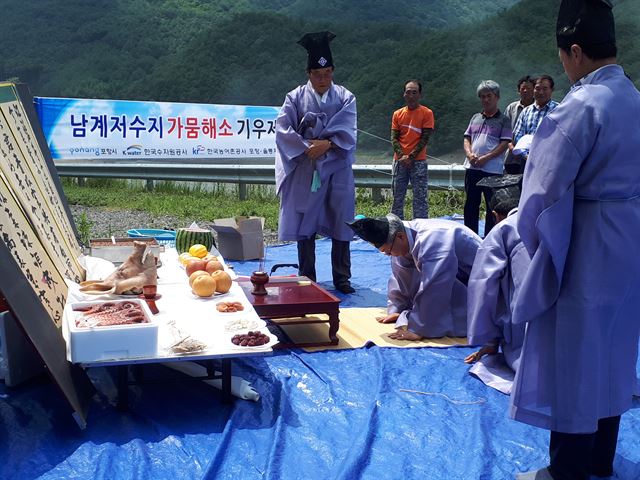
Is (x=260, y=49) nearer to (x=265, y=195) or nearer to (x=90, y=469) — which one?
(x=265, y=195)

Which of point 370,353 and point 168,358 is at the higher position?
point 168,358

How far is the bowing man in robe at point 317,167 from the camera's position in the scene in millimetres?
5598

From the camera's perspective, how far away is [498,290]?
11.9ft

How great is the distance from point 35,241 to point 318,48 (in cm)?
272

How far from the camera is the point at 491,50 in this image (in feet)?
52.5

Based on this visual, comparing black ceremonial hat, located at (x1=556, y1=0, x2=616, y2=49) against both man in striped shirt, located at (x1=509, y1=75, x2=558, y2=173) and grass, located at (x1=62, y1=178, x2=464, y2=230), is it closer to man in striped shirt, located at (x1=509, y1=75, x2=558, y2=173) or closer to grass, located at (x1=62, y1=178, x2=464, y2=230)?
man in striped shirt, located at (x1=509, y1=75, x2=558, y2=173)

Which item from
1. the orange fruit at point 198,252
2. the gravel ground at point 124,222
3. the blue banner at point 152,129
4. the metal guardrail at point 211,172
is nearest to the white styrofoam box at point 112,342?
the orange fruit at point 198,252

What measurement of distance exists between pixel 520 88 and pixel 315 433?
4.53 meters

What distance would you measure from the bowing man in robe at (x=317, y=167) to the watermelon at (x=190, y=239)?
71cm

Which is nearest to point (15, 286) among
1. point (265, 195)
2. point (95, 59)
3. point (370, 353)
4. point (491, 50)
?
point (370, 353)

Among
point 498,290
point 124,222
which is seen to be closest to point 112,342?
point 498,290

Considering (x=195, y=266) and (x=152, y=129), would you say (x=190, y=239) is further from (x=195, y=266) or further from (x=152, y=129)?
(x=152, y=129)

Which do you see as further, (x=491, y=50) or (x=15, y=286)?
(x=491, y=50)

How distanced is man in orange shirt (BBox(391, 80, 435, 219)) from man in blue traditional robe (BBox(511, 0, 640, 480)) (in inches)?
187
